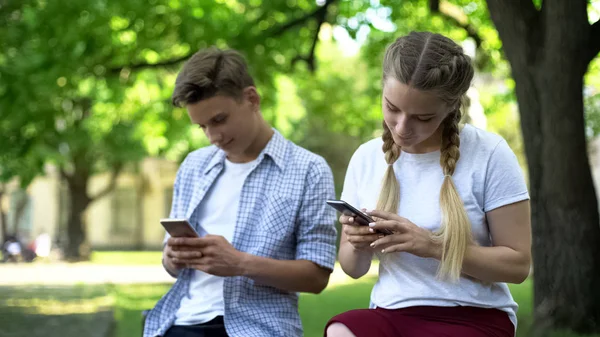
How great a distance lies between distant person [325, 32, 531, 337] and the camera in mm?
A: 2832

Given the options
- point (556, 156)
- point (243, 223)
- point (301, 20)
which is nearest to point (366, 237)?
point (243, 223)

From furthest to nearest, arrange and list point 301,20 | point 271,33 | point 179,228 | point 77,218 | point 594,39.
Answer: point 77,218 → point 301,20 → point 271,33 → point 594,39 → point 179,228

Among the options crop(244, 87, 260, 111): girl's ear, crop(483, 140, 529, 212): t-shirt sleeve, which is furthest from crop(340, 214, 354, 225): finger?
crop(244, 87, 260, 111): girl's ear

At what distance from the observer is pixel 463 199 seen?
2961 millimetres

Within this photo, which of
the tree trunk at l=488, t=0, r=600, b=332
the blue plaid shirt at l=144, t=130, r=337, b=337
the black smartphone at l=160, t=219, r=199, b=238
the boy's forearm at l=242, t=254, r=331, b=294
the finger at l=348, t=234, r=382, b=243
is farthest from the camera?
the tree trunk at l=488, t=0, r=600, b=332

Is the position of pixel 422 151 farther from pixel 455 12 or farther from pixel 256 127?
pixel 455 12

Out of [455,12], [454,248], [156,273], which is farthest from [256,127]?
[156,273]

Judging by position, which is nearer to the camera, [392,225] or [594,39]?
[392,225]

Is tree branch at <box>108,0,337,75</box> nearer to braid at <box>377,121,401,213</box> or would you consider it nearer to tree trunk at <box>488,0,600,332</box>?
tree trunk at <box>488,0,600,332</box>

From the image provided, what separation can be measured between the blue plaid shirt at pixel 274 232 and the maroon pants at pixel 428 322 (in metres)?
0.91

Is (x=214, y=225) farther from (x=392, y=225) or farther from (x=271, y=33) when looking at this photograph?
(x=271, y=33)

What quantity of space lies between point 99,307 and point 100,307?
0.11ft

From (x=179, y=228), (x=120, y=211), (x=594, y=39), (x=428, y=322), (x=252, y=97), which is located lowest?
(x=120, y=211)

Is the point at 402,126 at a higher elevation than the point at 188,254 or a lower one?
higher
